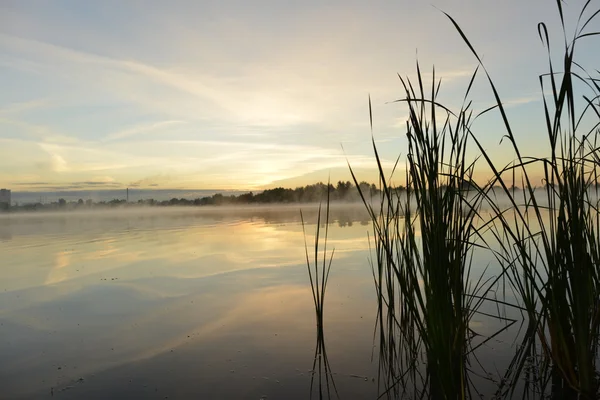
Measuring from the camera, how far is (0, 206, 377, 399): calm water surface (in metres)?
2.44

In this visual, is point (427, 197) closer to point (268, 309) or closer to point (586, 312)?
point (586, 312)

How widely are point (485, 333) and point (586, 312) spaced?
4.93 feet

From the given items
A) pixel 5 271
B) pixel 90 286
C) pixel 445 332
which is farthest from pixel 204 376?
pixel 5 271

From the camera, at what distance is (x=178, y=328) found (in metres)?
3.41

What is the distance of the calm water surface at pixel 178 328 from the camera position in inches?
95.9

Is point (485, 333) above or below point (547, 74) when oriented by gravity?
below

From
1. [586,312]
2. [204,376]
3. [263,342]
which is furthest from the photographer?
[263,342]

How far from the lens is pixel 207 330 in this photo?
335cm

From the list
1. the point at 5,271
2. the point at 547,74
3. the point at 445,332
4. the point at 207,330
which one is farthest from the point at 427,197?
the point at 5,271

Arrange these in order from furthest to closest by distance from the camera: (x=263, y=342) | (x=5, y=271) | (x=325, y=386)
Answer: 1. (x=5, y=271)
2. (x=263, y=342)
3. (x=325, y=386)

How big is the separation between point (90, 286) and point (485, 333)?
449cm

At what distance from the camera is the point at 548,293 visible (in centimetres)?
173

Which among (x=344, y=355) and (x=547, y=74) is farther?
(x=344, y=355)

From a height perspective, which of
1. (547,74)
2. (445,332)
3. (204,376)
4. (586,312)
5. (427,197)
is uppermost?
(547,74)
